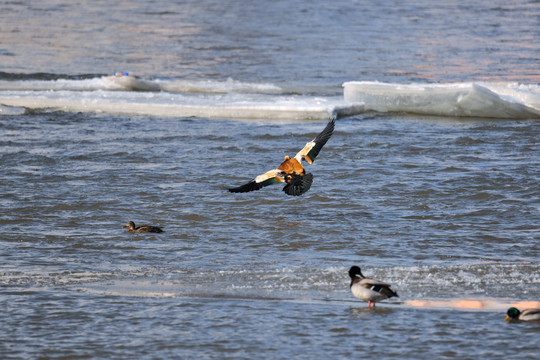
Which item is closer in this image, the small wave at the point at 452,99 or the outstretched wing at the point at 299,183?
the outstretched wing at the point at 299,183

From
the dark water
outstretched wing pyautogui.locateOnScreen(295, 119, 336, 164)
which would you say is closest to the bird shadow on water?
the dark water

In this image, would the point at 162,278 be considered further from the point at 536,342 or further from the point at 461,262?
the point at 536,342

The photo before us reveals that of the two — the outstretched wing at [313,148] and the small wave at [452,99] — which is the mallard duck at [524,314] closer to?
the outstretched wing at [313,148]

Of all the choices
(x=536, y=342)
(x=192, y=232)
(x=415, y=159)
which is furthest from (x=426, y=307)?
(x=415, y=159)

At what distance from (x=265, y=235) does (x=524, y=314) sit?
3.41m

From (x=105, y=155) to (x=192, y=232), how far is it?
4103mm

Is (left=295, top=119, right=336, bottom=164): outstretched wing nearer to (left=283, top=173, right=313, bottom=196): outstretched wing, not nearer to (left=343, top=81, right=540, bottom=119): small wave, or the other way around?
(left=283, top=173, right=313, bottom=196): outstretched wing

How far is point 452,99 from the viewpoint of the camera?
15.2 m

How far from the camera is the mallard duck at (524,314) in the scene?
6.05 meters

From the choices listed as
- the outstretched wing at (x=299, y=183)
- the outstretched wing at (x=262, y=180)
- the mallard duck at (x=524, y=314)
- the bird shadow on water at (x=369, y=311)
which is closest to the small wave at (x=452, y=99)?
the outstretched wing at (x=299, y=183)

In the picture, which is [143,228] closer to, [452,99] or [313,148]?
[313,148]

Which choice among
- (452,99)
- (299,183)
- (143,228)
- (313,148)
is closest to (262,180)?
(299,183)

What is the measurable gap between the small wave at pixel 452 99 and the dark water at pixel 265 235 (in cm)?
26

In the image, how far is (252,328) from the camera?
6207 mm
